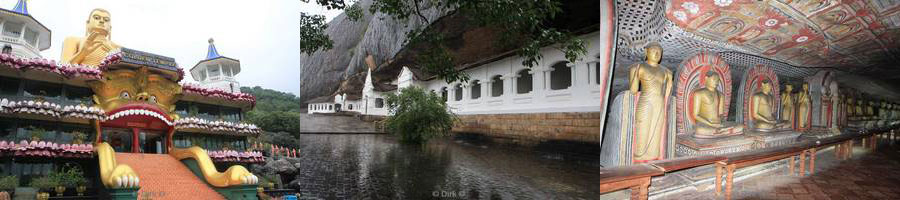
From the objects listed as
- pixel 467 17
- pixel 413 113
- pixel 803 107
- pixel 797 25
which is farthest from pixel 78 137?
pixel 803 107

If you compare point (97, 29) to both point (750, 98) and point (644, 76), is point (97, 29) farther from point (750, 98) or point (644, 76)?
point (750, 98)

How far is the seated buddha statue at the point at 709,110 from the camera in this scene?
4.68m

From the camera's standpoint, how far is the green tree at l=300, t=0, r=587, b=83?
331cm

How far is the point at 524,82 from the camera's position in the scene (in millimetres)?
Answer: 3809

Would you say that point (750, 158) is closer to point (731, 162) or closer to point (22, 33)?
point (731, 162)

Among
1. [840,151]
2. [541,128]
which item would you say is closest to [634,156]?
[541,128]

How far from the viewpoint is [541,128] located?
388 cm

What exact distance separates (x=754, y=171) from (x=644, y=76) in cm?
224

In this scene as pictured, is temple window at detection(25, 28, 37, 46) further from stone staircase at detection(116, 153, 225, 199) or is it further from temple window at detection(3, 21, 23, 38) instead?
stone staircase at detection(116, 153, 225, 199)

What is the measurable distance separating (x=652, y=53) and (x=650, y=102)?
0.40 metres

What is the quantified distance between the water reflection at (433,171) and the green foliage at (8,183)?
142 cm

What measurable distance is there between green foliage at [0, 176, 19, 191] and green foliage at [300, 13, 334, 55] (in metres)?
1.63

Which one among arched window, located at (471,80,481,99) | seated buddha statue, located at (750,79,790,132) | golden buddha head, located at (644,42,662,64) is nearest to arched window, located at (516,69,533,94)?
arched window, located at (471,80,481,99)

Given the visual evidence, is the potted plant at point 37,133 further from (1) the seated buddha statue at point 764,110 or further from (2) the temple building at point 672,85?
(1) the seated buddha statue at point 764,110
